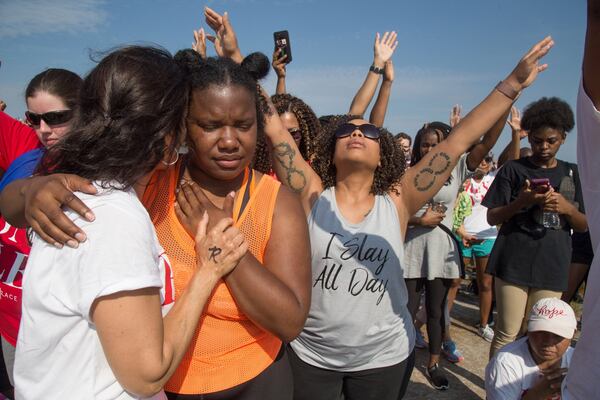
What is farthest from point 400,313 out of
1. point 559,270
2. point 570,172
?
point 570,172

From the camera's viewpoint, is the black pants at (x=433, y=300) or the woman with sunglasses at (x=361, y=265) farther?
the black pants at (x=433, y=300)

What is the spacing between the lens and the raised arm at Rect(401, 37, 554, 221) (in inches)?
83.5

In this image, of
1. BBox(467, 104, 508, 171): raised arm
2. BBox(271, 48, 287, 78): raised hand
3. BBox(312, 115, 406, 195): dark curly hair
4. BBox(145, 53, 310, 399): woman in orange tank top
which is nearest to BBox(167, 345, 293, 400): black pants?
BBox(145, 53, 310, 399): woman in orange tank top

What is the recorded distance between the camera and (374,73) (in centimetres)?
379

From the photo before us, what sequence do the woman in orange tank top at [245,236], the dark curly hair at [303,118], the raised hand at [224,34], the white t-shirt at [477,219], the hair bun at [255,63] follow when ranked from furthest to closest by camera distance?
the white t-shirt at [477,219] → the dark curly hair at [303,118] → the raised hand at [224,34] → the hair bun at [255,63] → the woman in orange tank top at [245,236]

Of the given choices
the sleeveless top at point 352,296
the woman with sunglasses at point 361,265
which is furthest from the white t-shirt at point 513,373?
the sleeveless top at point 352,296

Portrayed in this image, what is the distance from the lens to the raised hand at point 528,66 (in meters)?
2.12

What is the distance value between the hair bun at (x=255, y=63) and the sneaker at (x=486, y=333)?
4453mm

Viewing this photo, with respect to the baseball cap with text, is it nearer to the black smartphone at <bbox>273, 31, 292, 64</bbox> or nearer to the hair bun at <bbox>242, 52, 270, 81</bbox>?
the hair bun at <bbox>242, 52, 270, 81</bbox>

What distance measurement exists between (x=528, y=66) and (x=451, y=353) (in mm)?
3192

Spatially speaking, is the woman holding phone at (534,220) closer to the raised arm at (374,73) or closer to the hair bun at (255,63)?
the raised arm at (374,73)

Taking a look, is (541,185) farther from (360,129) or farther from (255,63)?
(255,63)

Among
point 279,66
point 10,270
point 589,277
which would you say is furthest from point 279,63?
point 589,277

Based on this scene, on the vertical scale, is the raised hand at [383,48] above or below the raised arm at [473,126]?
above
